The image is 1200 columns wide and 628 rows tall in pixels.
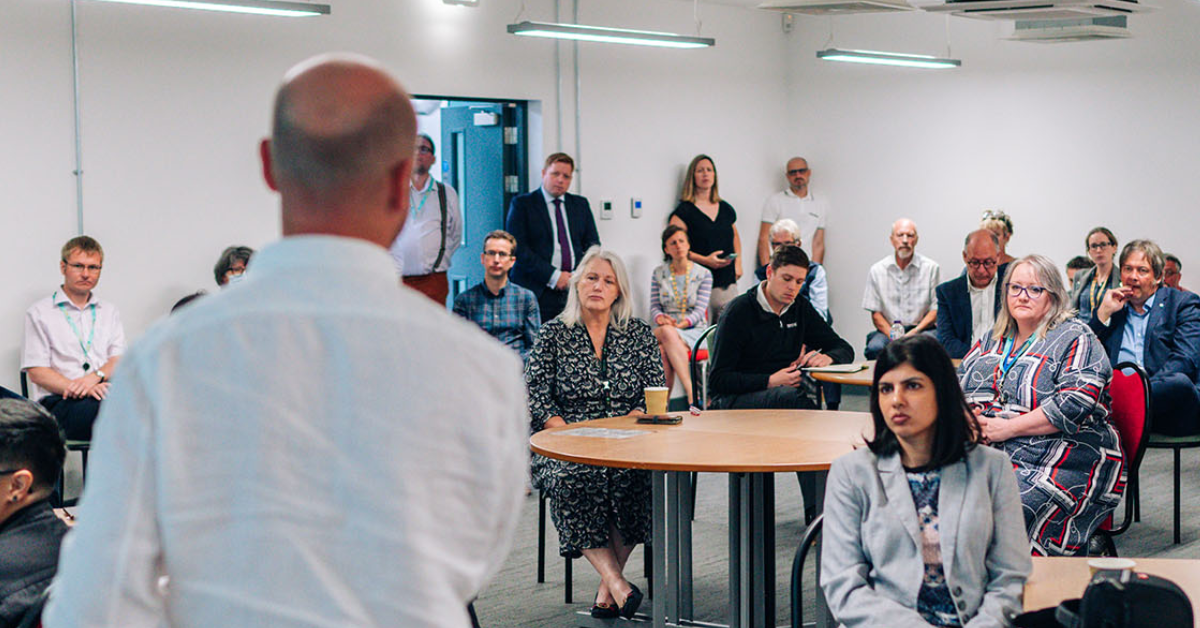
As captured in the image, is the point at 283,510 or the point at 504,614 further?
the point at 504,614

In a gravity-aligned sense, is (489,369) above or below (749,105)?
below

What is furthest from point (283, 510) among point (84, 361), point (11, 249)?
point (11, 249)

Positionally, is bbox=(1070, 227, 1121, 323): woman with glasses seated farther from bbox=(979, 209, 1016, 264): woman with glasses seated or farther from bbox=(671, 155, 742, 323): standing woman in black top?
bbox=(671, 155, 742, 323): standing woman in black top

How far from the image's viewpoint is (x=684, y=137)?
32.4 ft

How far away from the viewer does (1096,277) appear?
780 cm

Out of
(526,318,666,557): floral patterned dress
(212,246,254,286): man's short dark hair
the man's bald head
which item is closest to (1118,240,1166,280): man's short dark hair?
(526,318,666,557): floral patterned dress

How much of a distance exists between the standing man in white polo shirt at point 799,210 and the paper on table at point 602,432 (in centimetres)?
625

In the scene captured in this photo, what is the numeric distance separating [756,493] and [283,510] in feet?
10.1

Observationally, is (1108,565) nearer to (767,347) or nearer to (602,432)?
(602,432)

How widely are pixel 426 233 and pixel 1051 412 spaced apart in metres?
4.51

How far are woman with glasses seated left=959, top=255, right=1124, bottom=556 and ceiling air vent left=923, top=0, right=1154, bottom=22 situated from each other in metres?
2.25

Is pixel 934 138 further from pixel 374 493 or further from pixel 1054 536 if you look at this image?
pixel 374 493

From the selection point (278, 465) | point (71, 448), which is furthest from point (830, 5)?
point (278, 465)

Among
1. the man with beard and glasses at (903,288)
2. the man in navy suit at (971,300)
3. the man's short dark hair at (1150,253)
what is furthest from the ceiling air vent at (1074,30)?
the man's short dark hair at (1150,253)
